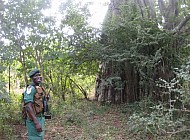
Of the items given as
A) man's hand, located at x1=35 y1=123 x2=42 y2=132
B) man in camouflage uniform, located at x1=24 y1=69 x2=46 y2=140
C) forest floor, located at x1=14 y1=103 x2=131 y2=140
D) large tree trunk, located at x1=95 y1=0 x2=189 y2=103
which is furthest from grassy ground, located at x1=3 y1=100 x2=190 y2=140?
man's hand, located at x1=35 y1=123 x2=42 y2=132

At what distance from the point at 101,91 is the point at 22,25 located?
389 cm

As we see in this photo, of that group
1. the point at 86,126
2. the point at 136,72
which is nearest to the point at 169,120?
the point at 86,126

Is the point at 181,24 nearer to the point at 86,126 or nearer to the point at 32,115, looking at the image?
the point at 86,126

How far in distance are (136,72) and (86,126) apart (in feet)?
8.31

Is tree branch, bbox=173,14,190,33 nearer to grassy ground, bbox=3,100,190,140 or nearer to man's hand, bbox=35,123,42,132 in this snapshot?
grassy ground, bbox=3,100,190,140

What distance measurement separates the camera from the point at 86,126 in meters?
6.21

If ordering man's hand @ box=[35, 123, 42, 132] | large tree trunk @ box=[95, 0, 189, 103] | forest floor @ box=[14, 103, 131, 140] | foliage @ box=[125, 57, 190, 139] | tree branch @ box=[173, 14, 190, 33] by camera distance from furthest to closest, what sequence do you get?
large tree trunk @ box=[95, 0, 189, 103], tree branch @ box=[173, 14, 190, 33], forest floor @ box=[14, 103, 131, 140], foliage @ box=[125, 57, 190, 139], man's hand @ box=[35, 123, 42, 132]

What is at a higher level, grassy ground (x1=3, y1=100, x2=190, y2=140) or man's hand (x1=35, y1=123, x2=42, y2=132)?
man's hand (x1=35, y1=123, x2=42, y2=132)

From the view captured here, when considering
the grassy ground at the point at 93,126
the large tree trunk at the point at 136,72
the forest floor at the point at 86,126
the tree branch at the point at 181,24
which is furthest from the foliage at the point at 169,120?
the tree branch at the point at 181,24

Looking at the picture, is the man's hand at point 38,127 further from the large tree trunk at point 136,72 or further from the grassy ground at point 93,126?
the large tree trunk at point 136,72

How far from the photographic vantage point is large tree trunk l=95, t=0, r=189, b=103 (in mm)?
7004

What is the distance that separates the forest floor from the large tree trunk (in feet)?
2.97

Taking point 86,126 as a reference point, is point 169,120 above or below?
above

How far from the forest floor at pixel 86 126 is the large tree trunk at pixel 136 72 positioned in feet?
2.97
